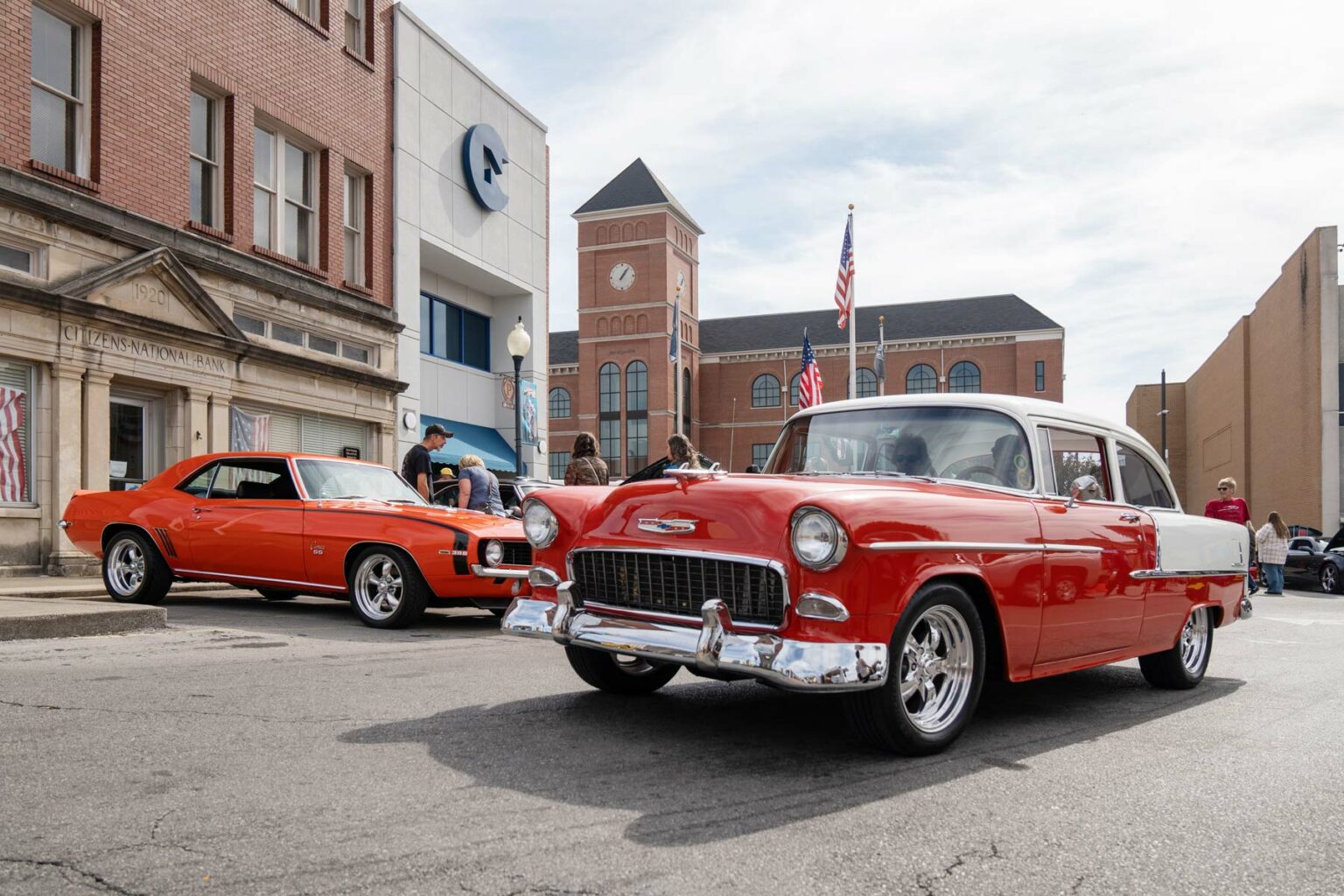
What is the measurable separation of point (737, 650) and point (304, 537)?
5.84 m

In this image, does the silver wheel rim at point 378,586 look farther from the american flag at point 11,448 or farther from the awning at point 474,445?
the awning at point 474,445

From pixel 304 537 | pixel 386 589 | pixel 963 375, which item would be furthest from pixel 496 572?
pixel 963 375

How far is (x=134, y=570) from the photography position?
31.6 feet

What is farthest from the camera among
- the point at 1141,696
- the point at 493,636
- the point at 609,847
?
the point at 493,636

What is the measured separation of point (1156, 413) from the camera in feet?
209

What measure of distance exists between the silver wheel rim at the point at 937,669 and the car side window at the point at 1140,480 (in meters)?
1.92

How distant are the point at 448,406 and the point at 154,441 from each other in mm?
9169

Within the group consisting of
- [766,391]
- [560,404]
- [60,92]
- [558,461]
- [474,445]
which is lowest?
[474,445]

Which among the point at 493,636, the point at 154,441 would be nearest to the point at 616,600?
the point at 493,636

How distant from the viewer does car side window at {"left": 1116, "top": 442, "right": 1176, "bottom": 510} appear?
5902 millimetres

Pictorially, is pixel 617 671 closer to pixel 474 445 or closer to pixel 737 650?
pixel 737 650

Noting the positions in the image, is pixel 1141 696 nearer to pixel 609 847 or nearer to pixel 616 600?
pixel 616 600

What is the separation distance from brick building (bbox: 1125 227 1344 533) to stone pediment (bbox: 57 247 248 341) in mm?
29220

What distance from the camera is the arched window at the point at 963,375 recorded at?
223 ft
